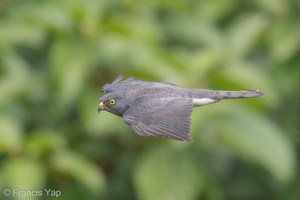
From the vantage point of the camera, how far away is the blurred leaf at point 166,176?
16.5ft

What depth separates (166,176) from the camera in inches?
204

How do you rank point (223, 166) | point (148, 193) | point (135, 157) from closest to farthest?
1. point (148, 193)
2. point (135, 157)
3. point (223, 166)

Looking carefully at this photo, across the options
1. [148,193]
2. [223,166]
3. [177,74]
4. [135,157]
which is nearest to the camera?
[148,193]

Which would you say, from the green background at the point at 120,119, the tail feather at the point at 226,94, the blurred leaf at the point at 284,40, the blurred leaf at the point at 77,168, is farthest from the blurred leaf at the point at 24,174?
the blurred leaf at the point at 284,40

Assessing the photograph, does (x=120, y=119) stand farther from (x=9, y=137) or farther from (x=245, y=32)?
(x=245, y=32)

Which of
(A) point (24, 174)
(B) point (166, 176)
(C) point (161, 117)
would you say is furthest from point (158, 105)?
(B) point (166, 176)

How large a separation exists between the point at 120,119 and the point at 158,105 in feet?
8.70

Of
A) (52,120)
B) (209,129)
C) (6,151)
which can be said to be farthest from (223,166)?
(6,151)

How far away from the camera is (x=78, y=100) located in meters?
5.48

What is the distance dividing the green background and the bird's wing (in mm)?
2222

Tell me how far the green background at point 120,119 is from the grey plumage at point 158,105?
204cm

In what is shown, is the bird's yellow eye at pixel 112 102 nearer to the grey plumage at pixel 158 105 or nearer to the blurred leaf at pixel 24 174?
the grey plumage at pixel 158 105

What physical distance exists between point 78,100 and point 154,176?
921 mm

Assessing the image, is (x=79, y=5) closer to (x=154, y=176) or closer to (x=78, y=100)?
(x=78, y=100)
